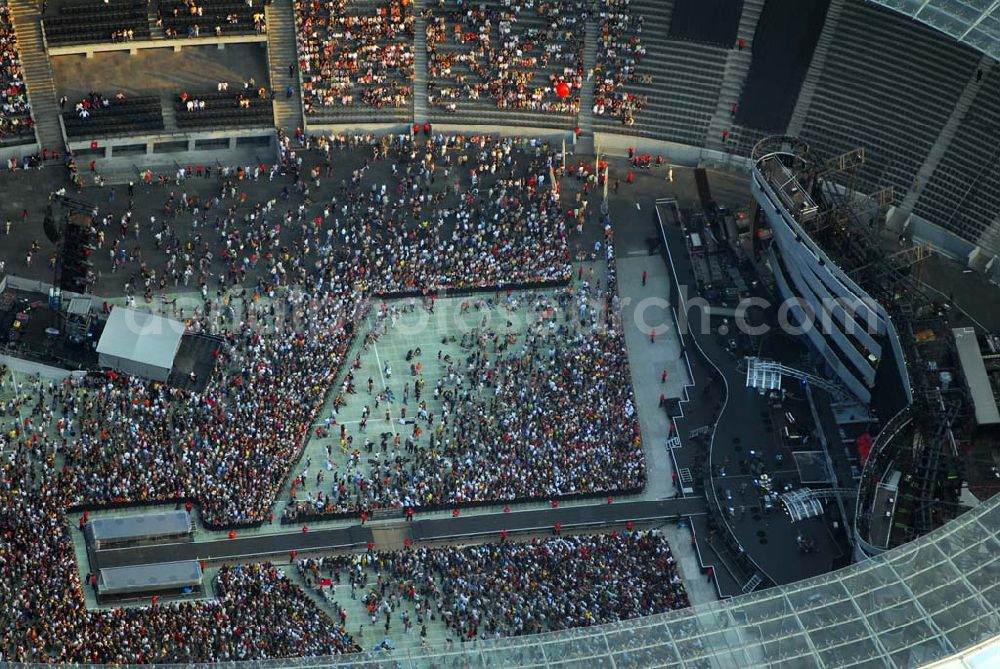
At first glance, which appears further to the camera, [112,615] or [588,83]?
[588,83]

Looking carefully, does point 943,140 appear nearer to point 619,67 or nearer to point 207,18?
point 619,67

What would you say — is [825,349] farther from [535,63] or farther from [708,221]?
[535,63]

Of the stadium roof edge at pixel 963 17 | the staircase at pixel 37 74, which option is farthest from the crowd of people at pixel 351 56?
the stadium roof edge at pixel 963 17

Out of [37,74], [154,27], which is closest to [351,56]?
[154,27]

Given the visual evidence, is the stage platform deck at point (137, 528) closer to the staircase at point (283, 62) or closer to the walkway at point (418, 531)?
the walkway at point (418, 531)

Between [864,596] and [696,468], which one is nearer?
[864,596]

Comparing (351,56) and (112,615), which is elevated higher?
(351,56)

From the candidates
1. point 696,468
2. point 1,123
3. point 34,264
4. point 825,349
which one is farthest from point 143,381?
point 825,349
